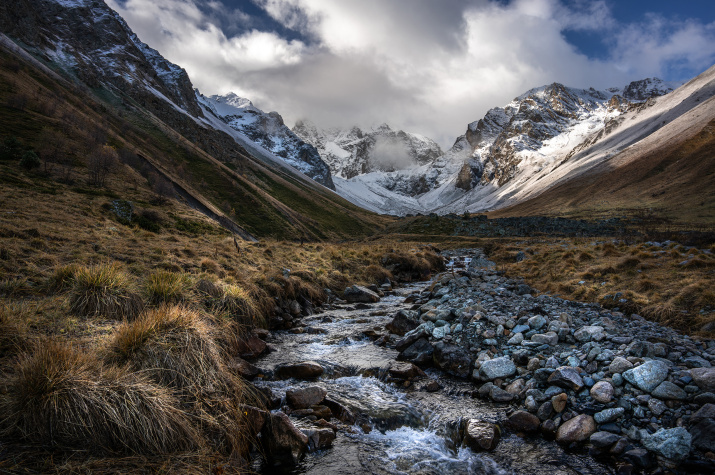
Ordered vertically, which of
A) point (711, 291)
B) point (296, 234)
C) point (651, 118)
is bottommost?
point (296, 234)

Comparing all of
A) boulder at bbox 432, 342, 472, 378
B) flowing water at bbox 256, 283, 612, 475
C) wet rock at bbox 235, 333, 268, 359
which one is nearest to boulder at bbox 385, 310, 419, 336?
flowing water at bbox 256, 283, 612, 475

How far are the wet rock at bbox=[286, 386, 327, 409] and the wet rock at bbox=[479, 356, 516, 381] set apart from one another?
4571 mm

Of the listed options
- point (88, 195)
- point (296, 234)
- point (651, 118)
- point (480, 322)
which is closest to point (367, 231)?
point (296, 234)

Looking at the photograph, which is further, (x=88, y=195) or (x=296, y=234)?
(x=296, y=234)

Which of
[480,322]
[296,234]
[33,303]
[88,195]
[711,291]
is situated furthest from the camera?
[296,234]

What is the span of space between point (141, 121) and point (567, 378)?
97.6 metres

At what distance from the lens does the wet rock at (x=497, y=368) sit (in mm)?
9086

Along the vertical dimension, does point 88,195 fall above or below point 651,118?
below

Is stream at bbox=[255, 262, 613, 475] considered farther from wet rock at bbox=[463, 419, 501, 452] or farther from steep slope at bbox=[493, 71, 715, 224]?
steep slope at bbox=[493, 71, 715, 224]

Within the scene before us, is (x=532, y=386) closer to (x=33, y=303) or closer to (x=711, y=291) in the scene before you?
(x=711, y=291)

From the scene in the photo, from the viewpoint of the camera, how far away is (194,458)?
15.9ft

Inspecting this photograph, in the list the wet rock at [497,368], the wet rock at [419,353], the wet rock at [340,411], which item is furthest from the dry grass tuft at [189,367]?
the wet rock at [497,368]

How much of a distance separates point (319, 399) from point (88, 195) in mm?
26121

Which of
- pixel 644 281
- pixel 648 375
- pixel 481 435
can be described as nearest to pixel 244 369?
pixel 481 435
